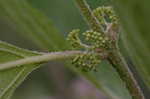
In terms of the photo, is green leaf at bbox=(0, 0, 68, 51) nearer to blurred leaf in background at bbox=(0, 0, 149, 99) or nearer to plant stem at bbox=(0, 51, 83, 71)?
blurred leaf in background at bbox=(0, 0, 149, 99)

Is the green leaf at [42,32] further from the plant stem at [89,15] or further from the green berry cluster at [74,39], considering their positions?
the plant stem at [89,15]

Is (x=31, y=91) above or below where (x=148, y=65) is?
above

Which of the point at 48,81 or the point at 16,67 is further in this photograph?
the point at 48,81

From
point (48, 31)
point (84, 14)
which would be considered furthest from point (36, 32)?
point (84, 14)

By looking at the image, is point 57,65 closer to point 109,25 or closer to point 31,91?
point 31,91

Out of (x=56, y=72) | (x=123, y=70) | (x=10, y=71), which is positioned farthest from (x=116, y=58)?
(x=56, y=72)

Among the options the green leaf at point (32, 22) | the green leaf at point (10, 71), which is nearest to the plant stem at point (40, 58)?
the green leaf at point (10, 71)

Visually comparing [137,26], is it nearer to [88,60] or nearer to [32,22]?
[88,60]
